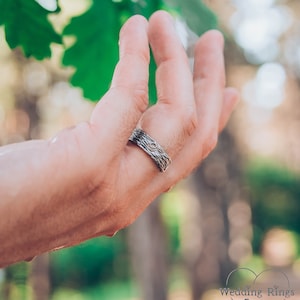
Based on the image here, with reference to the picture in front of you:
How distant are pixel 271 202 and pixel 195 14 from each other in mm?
15566

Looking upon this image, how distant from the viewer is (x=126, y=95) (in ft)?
2.50

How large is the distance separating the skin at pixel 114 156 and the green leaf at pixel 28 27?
338mm

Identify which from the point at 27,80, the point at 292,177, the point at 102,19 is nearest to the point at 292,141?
the point at 292,177

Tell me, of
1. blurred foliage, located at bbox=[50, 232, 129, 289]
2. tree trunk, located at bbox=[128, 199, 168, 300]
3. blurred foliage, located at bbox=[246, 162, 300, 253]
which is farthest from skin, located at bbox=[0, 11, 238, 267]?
blurred foliage, located at bbox=[246, 162, 300, 253]

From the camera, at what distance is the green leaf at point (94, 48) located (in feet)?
4.00

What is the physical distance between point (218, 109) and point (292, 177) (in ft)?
54.2

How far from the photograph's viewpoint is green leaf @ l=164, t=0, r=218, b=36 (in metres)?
1.19

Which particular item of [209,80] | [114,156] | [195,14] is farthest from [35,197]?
[195,14]

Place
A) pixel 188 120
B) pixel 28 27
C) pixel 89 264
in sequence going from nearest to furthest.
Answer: pixel 188 120 → pixel 28 27 → pixel 89 264

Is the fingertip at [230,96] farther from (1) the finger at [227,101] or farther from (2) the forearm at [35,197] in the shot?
(2) the forearm at [35,197]

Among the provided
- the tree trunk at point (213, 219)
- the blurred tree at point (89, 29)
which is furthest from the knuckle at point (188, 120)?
the tree trunk at point (213, 219)

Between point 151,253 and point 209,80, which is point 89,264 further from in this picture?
point 209,80

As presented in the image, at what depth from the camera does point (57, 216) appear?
708 mm

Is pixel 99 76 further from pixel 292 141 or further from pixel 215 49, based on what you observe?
pixel 292 141
